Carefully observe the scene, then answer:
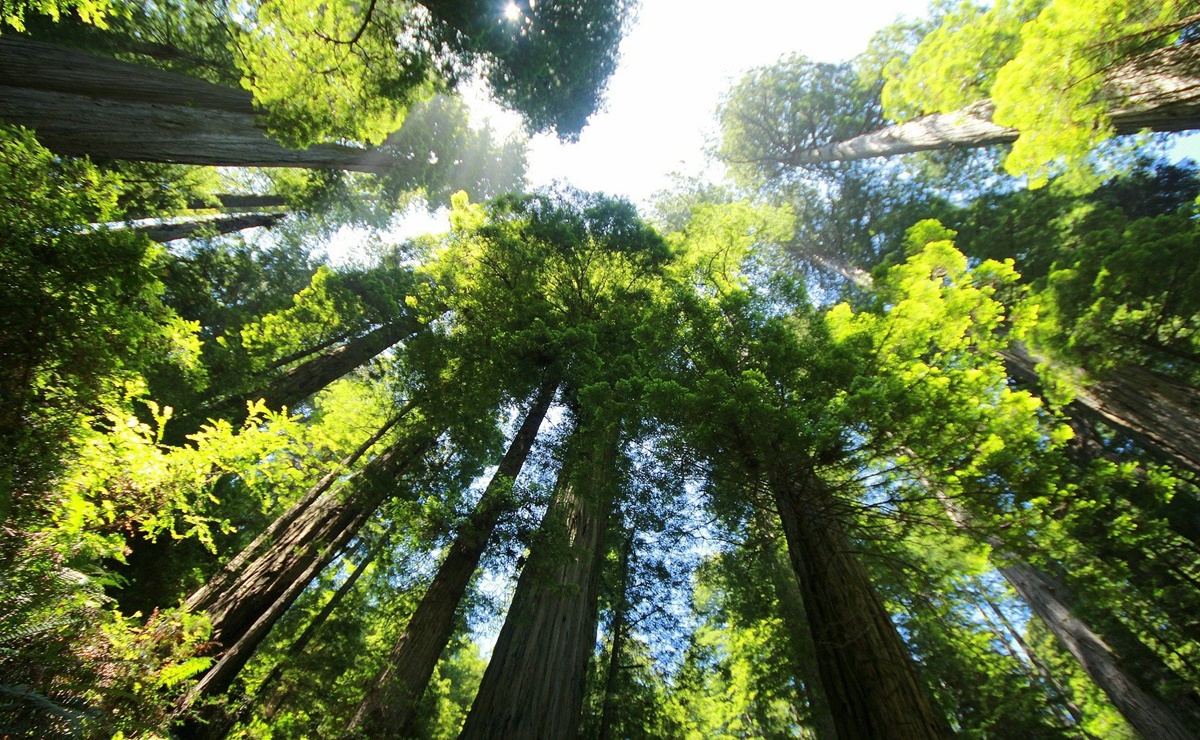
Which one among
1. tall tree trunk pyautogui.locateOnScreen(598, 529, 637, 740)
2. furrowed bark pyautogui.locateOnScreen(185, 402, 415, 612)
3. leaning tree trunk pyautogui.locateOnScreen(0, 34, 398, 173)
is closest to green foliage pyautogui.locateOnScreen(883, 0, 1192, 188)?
tall tree trunk pyautogui.locateOnScreen(598, 529, 637, 740)

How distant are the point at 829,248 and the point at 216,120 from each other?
1617 centimetres

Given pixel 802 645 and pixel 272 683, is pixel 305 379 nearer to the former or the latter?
pixel 272 683

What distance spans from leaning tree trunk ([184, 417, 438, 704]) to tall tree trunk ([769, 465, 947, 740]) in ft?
15.0

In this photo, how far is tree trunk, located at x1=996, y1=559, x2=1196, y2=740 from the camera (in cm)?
627

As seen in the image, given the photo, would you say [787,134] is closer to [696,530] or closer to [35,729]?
[696,530]

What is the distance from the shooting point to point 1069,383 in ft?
23.9

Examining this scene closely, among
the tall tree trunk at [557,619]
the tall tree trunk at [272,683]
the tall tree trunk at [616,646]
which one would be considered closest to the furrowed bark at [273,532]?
the tall tree trunk at [272,683]

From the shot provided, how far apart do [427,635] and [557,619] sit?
1.83 meters

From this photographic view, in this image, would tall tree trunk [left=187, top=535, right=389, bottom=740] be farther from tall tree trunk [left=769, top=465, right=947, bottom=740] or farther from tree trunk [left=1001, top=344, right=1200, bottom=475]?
tree trunk [left=1001, top=344, right=1200, bottom=475]

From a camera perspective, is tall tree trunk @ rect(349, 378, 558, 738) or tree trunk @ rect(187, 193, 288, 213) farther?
tree trunk @ rect(187, 193, 288, 213)

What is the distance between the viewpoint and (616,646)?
32.1 ft

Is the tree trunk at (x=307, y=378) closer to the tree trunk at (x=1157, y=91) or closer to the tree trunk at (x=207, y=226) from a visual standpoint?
the tree trunk at (x=207, y=226)

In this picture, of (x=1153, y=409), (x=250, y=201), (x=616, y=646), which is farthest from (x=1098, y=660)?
(x=250, y=201)

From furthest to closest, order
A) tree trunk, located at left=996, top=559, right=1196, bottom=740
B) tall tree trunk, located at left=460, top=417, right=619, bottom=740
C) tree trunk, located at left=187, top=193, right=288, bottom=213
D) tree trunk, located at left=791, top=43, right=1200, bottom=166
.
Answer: tree trunk, located at left=187, top=193, right=288, bottom=213 → tree trunk, located at left=996, top=559, right=1196, bottom=740 → tree trunk, located at left=791, top=43, right=1200, bottom=166 → tall tree trunk, located at left=460, top=417, right=619, bottom=740
